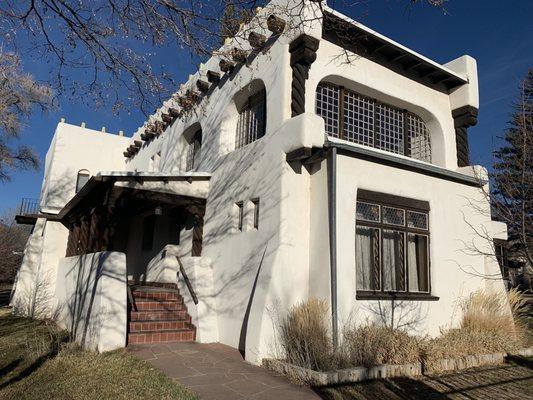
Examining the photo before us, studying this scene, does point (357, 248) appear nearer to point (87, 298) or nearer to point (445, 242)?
point (445, 242)

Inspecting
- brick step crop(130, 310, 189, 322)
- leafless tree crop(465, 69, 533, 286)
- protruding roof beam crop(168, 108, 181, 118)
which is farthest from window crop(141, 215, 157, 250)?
leafless tree crop(465, 69, 533, 286)

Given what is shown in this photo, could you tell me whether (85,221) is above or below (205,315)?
above

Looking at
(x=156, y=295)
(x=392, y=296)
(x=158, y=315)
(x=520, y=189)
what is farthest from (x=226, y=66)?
(x=520, y=189)

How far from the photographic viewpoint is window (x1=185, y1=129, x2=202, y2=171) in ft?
44.3

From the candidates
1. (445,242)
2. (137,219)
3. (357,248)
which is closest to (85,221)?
(137,219)

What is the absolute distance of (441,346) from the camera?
7609 mm

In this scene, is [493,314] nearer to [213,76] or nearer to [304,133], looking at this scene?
[304,133]

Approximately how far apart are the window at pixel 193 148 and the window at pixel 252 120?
9.01 ft

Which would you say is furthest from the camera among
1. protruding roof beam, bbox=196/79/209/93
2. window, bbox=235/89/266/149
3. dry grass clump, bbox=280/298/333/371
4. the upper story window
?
protruding roof beam, bbox=196/79/209/93

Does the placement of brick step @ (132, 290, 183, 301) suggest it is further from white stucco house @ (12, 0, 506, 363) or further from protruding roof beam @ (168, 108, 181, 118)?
protruding roof beam @ (168, 108, 181, 118)

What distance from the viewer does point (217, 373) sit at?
644 cm

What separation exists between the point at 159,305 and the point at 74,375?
323cm

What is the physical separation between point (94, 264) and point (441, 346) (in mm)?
7277

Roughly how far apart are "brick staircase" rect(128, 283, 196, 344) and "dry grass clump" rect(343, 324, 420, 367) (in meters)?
3.78
